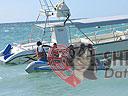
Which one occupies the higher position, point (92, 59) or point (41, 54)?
point (41, 54)

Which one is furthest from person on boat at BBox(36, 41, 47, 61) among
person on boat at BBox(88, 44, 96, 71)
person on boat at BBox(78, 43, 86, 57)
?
person on boat at BBox(88, 44, 96, 71)

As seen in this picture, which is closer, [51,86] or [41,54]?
[51,86]

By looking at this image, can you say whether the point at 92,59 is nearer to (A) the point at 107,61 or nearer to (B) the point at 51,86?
(A) the point at 107,61

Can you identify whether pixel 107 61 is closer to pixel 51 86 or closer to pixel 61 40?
pixel 61 40

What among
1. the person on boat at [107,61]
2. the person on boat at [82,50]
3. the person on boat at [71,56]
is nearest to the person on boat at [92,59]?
the person on boat at [82,50]

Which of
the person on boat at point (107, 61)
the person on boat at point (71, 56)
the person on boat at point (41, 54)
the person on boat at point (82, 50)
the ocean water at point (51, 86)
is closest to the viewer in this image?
the ocean water at point (51, 86)

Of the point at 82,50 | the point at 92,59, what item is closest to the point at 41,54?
the point at 82,50

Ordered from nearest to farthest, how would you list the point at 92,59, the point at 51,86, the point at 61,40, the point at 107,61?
the point at 51,86
the point at 92,59
the point at 107,61
the point at 61,40

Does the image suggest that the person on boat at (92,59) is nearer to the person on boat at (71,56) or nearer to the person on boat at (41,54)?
the person on boat at (71,56)

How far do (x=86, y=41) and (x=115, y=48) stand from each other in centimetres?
177

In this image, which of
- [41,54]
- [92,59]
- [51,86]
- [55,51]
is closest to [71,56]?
[55,51]

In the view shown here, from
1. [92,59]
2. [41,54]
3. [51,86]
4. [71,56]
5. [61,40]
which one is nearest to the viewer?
[51,86]

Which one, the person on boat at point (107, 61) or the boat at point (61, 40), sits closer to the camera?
the person on boat at point (107, 61)

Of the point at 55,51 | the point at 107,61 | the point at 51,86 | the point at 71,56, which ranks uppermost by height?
the point at 55,51
